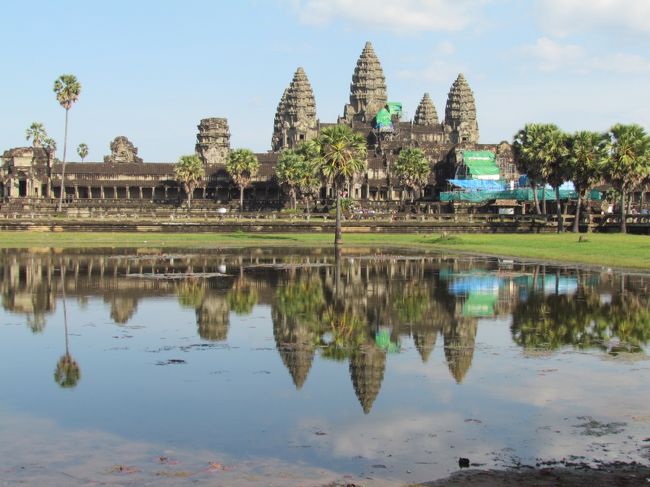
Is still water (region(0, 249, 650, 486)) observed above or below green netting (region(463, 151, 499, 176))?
below

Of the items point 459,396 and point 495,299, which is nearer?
point 459,396

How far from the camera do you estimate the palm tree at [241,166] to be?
130875mm

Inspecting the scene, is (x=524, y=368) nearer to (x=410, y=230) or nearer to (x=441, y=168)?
(x=410, y=230)

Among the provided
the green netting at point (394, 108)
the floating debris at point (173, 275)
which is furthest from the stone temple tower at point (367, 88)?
the floating debris at point (173, 275)

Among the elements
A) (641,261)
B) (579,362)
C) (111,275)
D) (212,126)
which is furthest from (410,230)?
(212,126)

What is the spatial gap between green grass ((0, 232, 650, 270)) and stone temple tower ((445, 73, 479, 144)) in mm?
108298

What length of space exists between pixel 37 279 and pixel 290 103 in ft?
498

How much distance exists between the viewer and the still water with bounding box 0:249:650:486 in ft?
37.7

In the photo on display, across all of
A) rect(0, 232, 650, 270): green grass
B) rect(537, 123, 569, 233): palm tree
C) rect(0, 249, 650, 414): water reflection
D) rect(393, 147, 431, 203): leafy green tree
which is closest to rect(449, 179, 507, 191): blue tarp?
rect(393, 147, 431, 203): leafy green tree

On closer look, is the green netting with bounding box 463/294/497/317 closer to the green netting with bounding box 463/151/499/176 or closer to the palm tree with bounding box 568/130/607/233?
the palm tree with bounding box 568/130/607/233

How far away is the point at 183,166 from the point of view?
129875 mm

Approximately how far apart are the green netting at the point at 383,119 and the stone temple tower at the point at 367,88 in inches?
418

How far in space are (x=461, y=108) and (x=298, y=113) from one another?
3319 centimetres

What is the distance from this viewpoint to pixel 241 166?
13050 centimetres
